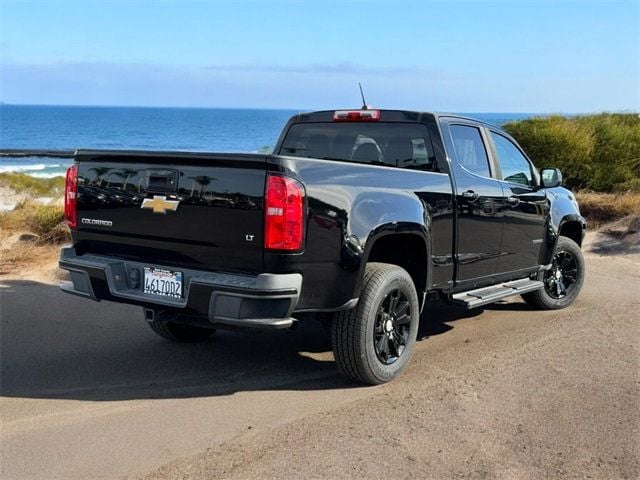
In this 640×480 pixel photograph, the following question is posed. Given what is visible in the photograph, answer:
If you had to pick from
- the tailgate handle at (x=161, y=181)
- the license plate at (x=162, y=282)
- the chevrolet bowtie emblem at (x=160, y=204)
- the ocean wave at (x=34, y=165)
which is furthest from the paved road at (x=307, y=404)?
the ocean wave at (x=34, y=165)

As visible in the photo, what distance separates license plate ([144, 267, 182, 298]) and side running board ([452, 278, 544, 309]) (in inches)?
94.9

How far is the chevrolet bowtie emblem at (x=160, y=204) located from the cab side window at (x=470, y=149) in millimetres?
2531

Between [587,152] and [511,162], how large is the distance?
1112 cm

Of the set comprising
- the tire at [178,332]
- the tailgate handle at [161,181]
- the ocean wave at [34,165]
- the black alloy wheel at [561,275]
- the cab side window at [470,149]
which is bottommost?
the ocean wave at [34,165]

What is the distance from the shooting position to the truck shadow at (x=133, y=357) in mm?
4957

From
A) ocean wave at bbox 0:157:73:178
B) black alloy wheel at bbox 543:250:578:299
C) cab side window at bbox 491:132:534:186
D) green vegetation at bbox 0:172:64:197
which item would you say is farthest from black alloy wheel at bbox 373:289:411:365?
ocean wave at bbox 0:157:73:178

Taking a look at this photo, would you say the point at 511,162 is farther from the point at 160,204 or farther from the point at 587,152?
the point at 587,152

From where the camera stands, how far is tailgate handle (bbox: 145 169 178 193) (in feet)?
15.3

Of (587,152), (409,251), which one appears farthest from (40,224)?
(587,152)

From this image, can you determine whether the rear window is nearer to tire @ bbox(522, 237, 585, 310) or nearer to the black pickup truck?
the black pickup truck

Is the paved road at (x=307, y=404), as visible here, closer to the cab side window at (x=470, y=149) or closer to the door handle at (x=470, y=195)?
the door handle at (x=470, y=195)

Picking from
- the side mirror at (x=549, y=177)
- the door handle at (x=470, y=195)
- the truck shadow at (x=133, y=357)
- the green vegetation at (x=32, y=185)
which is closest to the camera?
the truck shadow at (x=133, y=357)

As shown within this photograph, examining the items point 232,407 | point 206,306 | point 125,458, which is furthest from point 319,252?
point 125,458

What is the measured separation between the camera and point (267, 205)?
428 centimetres
